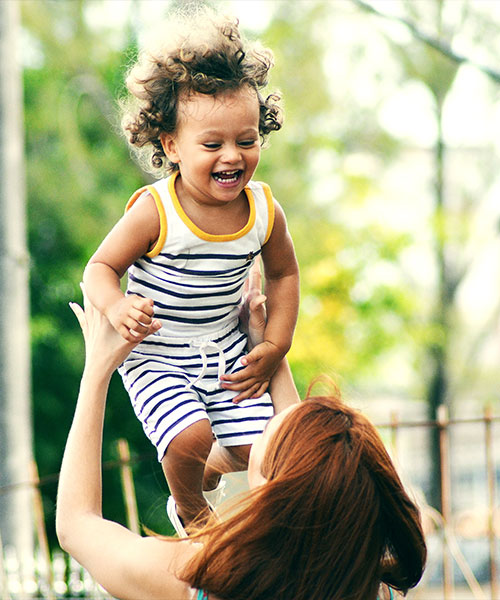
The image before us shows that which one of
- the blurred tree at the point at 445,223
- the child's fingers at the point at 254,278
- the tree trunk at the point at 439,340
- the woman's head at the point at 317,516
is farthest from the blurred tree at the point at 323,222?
the woman's head at the point at 317,516

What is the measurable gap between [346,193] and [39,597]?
244 inches

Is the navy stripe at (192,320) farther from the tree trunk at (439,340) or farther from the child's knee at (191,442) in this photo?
the tree trunk at (439,340)

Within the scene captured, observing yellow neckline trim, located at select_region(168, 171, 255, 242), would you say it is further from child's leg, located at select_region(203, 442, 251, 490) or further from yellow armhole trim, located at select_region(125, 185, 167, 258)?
child's leg, located at select_region(203, 442, 251, 490)

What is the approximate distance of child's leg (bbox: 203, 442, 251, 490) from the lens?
1.47m

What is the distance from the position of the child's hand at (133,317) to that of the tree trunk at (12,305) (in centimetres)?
289

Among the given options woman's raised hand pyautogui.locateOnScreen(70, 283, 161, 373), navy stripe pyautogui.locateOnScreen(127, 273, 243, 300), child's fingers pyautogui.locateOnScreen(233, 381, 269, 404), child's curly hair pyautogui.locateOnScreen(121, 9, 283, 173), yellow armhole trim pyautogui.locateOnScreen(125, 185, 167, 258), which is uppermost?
child's curly hair pyautogui.locateOnScreen(121, 9, 283, 173)

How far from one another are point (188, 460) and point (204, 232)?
36 centimetres

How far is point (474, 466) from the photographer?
17.2 meters

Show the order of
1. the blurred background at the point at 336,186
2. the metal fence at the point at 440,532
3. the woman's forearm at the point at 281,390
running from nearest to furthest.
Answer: the woman's forearm at the point at 281,390, the metal fence at the point at 440,532, the blurred background at the point at 336,186

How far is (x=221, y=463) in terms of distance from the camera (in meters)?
1.51

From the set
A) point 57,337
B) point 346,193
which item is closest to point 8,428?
point 57,337

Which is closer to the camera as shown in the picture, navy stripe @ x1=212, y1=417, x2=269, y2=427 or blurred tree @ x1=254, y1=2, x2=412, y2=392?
navy stripe @ x1=212, y1=417, x2=269, y2=427

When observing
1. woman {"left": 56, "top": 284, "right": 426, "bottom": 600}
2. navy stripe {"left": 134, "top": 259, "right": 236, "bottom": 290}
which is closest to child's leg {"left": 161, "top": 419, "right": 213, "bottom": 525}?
woman {"left": 56, "top": 284, "right": 426, "bottom": 600}

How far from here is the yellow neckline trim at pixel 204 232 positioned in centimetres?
135
